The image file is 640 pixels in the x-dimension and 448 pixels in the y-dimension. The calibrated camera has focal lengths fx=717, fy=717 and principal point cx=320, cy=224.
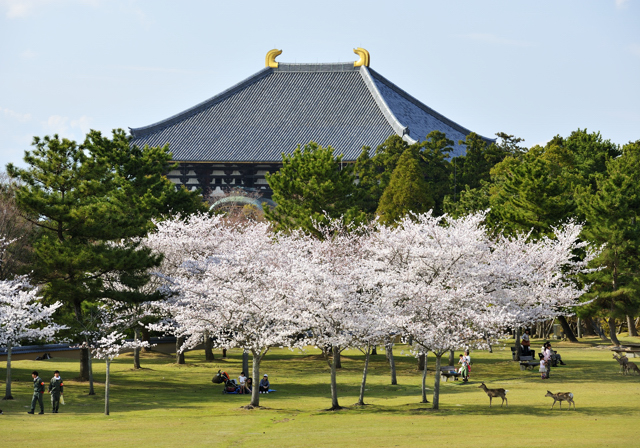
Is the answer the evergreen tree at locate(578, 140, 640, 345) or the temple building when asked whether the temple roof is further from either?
the evergreen tree at locate(578, 140, 640, 345)

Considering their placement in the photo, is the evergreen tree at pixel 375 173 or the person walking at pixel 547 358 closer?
the person walking at pixel 547 358

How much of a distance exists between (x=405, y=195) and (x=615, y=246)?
15794 mm

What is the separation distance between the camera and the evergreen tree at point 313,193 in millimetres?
38781

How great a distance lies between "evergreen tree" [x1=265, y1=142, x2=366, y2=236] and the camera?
127 feet

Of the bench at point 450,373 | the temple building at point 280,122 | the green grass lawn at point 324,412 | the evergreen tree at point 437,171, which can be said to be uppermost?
the temple building at point 280,122

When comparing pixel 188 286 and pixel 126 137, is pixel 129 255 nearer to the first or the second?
pixel 188 286

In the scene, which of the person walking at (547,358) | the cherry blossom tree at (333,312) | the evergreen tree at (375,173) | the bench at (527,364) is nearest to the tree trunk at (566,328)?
the bench at (527,364)

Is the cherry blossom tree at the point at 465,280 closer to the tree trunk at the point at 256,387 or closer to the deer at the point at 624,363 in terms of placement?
the deer at the point at 624,363

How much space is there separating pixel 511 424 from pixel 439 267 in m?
9.65

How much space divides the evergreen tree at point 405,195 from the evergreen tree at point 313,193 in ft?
27.2

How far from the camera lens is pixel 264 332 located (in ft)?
72.1

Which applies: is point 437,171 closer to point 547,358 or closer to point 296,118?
point 547,358

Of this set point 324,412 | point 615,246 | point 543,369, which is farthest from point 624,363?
point 324,412

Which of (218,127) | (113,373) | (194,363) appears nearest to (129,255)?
(113,373)
